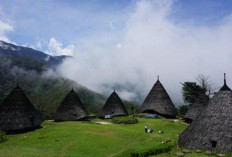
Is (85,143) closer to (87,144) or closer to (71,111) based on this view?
(87,144)

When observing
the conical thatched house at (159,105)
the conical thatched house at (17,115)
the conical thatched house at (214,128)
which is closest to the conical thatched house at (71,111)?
the conical thatched house at (17,115)

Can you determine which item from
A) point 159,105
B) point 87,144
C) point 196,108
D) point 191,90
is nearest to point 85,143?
point 87,144

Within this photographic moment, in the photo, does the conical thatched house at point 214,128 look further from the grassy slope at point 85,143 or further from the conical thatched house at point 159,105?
the conical thatched house at point 159,105

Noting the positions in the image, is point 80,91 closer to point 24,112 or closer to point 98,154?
point 24,112

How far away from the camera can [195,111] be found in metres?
43.7

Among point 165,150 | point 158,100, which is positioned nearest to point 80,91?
point 158,100

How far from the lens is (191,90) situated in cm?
6419

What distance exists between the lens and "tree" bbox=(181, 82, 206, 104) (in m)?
63.6

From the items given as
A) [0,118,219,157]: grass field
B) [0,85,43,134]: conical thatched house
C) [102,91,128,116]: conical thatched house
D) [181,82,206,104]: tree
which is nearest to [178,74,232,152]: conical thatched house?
[0,118,219,157]: grass field

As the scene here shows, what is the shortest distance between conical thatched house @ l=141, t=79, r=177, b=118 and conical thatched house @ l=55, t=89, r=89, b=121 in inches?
542

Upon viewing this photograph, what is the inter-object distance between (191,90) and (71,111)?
34.0m

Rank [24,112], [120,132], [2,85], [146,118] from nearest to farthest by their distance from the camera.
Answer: [120,132] < [24,112] < [146,118] < [2,85]

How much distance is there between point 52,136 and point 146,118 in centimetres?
2319

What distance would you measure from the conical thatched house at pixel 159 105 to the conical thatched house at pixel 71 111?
1376 cm
